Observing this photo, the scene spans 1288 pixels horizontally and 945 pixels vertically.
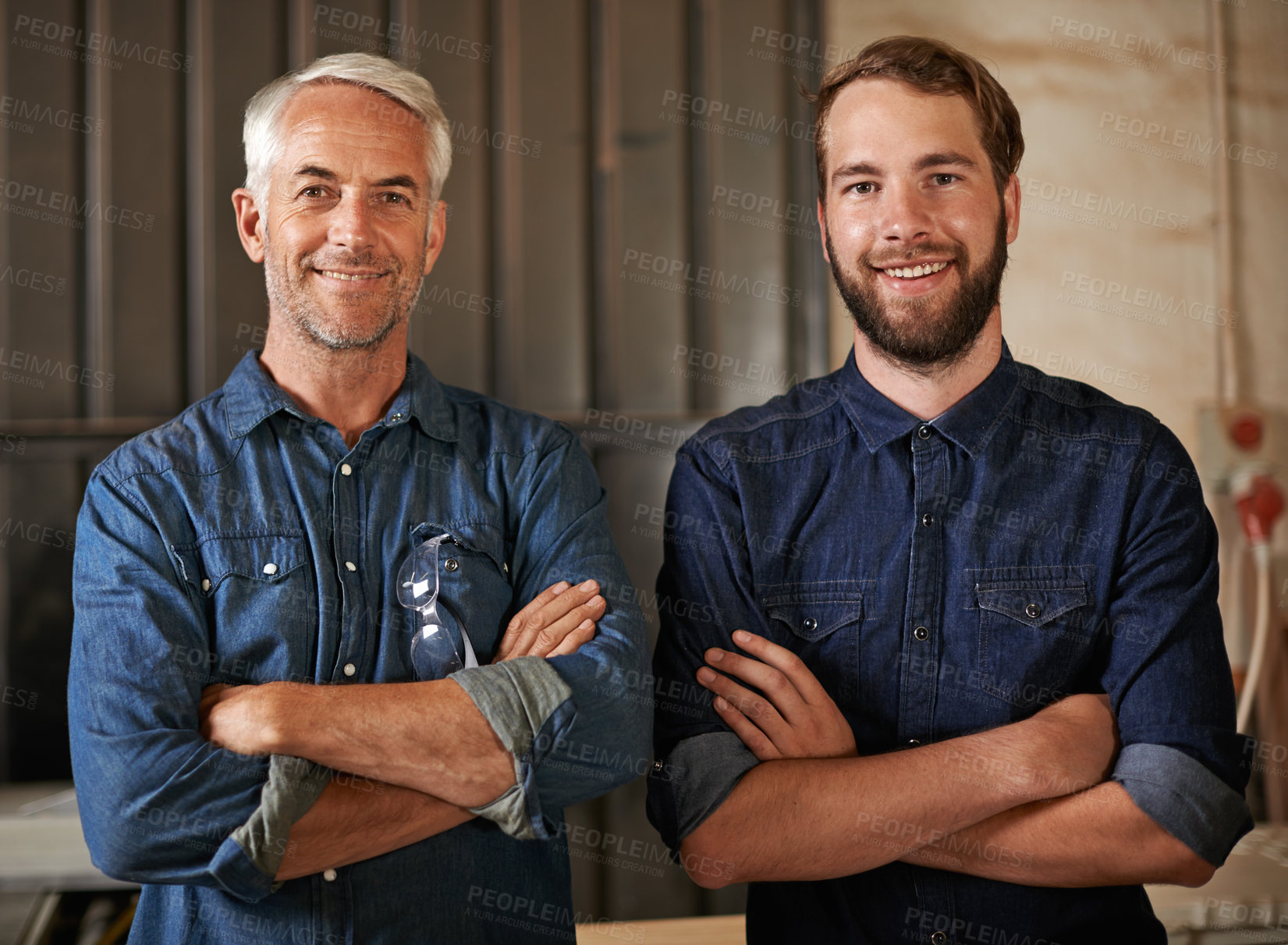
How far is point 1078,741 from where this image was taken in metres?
1.44

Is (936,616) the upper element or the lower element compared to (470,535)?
lower

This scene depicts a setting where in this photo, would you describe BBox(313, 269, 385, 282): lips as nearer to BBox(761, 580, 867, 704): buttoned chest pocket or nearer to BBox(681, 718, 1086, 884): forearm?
BBox(761, 580, 867, 704): buttoned chest pocket

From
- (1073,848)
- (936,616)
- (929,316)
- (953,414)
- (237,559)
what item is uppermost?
(929,316)

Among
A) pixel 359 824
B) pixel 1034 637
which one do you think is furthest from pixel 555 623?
pixel 1034 637

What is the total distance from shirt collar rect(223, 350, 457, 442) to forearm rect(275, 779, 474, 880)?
57cm

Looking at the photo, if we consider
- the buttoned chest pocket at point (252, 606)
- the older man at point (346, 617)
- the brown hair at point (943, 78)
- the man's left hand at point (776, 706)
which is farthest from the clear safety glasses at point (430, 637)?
the brown hair at point (943, 78)

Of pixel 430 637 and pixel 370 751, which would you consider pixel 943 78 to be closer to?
pixel 430 637

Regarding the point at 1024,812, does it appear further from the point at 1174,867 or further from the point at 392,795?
the point at 392,795

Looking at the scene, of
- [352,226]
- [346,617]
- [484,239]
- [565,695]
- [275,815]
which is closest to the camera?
[275,815]

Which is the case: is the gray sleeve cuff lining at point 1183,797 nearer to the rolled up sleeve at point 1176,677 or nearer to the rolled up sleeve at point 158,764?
the rolled up sleeve at point 1176,677

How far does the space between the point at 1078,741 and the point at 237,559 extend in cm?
124

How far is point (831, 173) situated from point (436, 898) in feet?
4.19

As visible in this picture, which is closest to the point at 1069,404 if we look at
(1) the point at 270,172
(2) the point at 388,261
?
(2) the point at 388,261

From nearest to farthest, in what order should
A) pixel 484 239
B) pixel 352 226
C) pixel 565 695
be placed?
pixel 565 695
pixel 352 226
pixel 484 239
